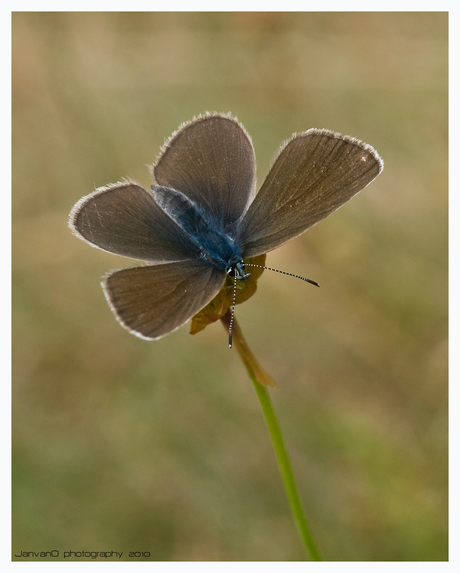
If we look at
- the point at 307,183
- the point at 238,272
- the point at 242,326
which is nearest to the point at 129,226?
the point at 238,272

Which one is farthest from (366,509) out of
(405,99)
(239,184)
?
(405,99)

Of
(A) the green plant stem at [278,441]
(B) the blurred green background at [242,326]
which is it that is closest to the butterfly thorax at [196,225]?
(A) the green plant stem at [278,441]

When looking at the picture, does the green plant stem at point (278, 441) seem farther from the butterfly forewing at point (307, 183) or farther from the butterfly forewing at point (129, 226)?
the butterfly forewing at point (129, 226)

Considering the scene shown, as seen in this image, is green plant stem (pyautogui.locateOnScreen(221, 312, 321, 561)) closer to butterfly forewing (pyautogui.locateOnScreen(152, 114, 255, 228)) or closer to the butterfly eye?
the butterfly eye

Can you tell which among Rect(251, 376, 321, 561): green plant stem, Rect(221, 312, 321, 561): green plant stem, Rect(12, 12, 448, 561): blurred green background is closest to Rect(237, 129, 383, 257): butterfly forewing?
Rect(221, 312, 321, 561): green plant stem

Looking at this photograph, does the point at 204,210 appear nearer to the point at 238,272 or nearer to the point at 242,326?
the point at 238,272

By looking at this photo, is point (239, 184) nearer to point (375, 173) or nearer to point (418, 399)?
point (375, 173)
